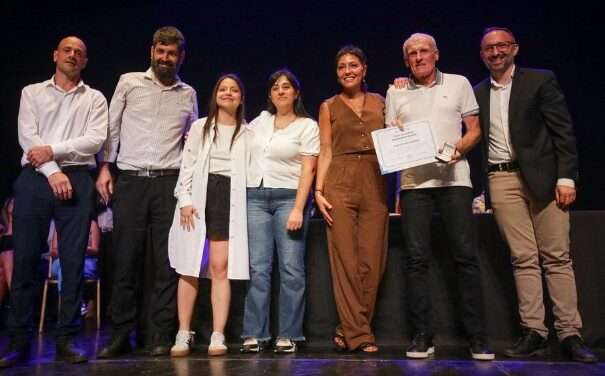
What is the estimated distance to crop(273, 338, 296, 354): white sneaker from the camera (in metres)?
2.96

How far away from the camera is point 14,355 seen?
109 inches

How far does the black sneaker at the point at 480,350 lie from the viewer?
2730mm

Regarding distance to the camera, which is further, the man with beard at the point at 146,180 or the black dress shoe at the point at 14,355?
the man with beard at the point at 146,180

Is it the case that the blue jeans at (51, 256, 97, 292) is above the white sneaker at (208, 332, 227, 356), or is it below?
above

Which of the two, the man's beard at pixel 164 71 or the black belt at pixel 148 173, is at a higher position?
the man's beard at pixel 164 71

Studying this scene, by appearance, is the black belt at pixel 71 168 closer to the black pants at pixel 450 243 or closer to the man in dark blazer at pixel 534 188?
the black pants at pixel 450 243

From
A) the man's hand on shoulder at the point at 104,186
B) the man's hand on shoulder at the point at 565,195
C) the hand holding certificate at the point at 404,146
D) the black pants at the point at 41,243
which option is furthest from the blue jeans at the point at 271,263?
the man's hand on shoulder at the point at 565,195

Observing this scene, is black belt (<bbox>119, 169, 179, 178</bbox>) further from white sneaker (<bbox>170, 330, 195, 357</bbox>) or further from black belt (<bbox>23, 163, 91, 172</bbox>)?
white sneaker (<bbox>170, 330, 195, 357</bbox>)

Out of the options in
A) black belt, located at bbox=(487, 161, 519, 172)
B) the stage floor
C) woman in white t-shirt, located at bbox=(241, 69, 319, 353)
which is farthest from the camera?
woman in white t-shirt, located at bbox=(241, 69, 319, 353)

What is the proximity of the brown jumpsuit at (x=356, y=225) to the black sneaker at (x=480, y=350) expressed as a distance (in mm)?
493

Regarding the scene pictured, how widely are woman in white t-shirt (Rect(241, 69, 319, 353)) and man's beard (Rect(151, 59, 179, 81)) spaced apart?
0.53 meters

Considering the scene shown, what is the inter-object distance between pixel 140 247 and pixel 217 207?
46 centimetres

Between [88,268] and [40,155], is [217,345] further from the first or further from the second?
[88,268]

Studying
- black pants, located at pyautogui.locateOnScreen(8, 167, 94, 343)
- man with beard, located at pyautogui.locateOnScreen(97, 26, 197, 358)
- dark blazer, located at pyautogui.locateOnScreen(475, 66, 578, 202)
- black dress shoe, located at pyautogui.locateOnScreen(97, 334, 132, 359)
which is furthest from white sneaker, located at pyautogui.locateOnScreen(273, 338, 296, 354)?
dark blazer, located at pyautogui.locateOnScreen(475, 66, 578, 202)
